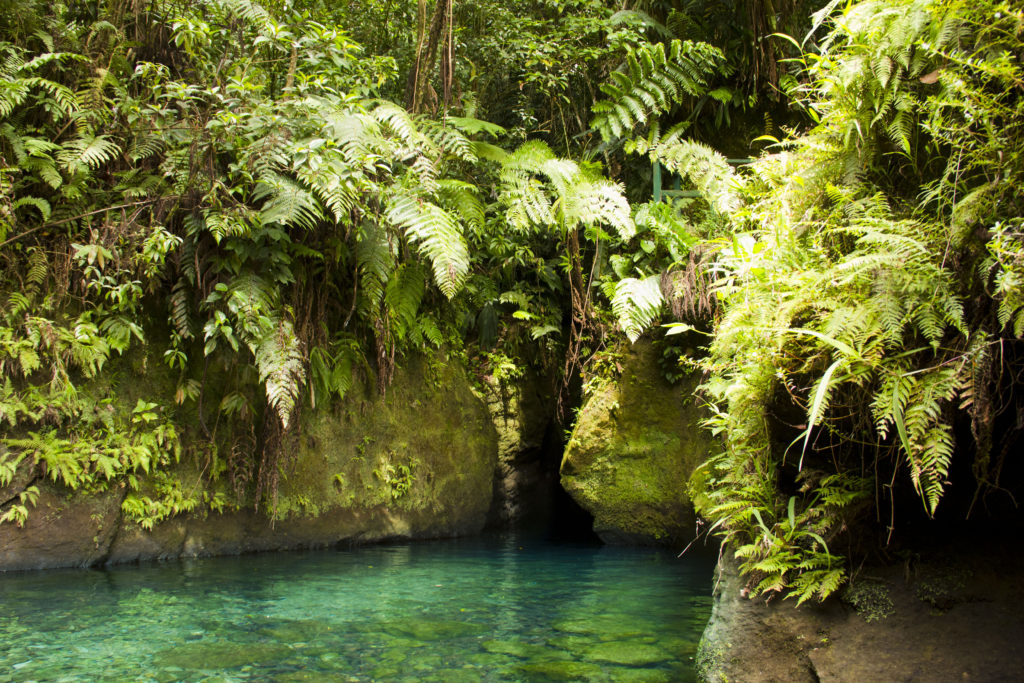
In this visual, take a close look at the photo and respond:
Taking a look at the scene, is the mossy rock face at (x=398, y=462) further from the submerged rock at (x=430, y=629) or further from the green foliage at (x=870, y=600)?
the green foliage at (x=870, y=600)

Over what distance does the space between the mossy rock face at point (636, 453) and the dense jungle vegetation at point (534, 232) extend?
14.3 inches

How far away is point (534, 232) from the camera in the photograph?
7.13 metres

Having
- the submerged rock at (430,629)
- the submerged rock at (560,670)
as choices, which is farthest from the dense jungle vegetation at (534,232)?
the submerged rock at (430,629)

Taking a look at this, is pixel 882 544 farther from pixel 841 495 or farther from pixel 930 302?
pixel 930 302

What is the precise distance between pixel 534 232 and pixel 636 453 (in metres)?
2.47

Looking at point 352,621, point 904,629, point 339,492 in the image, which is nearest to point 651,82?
point 339,492

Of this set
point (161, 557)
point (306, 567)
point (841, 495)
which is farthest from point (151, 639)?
point (841, 495)

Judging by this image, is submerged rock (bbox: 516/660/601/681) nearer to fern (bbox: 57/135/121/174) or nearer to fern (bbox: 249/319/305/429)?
fern (bbox: 249/319/305/429)

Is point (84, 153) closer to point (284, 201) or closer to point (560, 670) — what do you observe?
point (284, 201)

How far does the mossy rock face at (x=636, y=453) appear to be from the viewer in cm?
627

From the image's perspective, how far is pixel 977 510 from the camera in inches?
91.3

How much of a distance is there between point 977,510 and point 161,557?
498 centimetres

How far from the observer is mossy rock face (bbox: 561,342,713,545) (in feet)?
20.6

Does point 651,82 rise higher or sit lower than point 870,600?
higher
